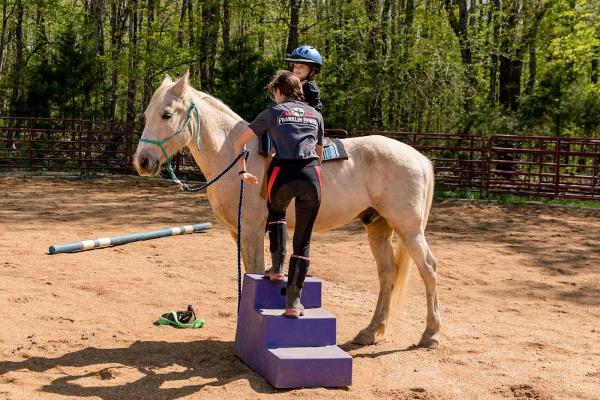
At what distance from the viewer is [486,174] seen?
16.4 m

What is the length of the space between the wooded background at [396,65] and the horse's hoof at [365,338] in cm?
1349

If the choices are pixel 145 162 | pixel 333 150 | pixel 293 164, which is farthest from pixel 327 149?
pixel 145 162

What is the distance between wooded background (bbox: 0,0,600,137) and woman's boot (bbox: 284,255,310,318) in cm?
1456

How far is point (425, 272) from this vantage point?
5.35 metres

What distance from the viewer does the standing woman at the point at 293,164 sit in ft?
13.8

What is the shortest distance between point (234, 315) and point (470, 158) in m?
12.4

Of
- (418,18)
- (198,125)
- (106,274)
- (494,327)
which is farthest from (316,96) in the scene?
(418,18)

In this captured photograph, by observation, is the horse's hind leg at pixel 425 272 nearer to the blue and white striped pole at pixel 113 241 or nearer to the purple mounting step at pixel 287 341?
the purple mounting step at pixel 287 341

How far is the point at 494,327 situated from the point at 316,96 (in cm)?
278

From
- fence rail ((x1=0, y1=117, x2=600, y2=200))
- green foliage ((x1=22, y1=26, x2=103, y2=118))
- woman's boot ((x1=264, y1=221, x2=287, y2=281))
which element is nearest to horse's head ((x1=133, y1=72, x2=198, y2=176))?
woman's boot ((x1=264, y1=221, x2=287, y2=281))

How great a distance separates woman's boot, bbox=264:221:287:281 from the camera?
4.43 metres

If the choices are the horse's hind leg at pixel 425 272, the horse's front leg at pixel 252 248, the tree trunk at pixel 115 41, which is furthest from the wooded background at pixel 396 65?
the horse's front leg at pixel 252 248

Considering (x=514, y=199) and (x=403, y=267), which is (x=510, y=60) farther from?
(x=403, y=267)

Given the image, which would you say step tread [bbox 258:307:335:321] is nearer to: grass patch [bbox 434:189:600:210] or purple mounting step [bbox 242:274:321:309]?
purple mounting step [bbox 242:274:321:309]
